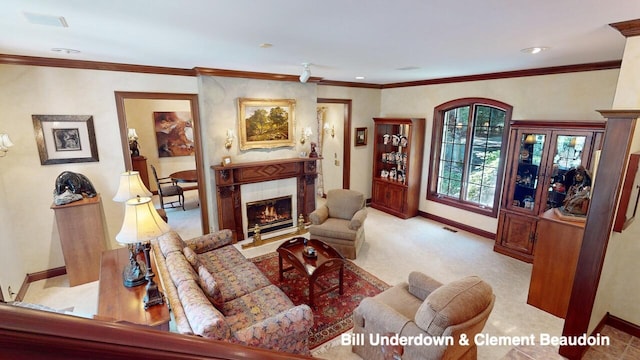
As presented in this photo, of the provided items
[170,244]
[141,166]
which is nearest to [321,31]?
[170,244]

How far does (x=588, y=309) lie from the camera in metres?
2.55

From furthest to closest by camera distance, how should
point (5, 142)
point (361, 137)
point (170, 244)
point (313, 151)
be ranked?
point (361, 137)
point (313, 151)
point (5, 142)
point (170, 244)

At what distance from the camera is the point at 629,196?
2.53m

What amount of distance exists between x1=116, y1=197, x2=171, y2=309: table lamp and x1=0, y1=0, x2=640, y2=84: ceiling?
1336mm

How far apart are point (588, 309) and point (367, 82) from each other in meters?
5.01

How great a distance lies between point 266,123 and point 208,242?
2.24m

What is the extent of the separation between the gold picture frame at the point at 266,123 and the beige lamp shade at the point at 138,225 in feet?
9.09

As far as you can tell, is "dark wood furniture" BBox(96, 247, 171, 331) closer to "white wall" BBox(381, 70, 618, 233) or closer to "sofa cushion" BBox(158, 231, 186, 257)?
"sofa cushion" BBox(158, 231, 186, 257)

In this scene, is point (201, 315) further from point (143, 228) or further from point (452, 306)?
point (452, 306)

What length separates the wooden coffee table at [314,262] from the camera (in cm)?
334

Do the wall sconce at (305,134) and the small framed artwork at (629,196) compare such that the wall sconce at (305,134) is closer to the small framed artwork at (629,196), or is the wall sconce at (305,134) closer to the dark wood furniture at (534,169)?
the dark wood furniture at (534,169)

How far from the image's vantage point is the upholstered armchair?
441 cm

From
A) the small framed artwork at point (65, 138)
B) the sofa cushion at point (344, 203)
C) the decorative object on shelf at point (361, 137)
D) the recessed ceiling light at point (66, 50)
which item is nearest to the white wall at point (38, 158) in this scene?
the small framed artwork at point (65, 138)

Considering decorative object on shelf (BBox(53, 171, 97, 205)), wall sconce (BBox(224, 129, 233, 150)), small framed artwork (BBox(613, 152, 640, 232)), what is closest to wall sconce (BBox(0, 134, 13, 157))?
decorative object on shelf (BBox(53, 171, 97, 205))
